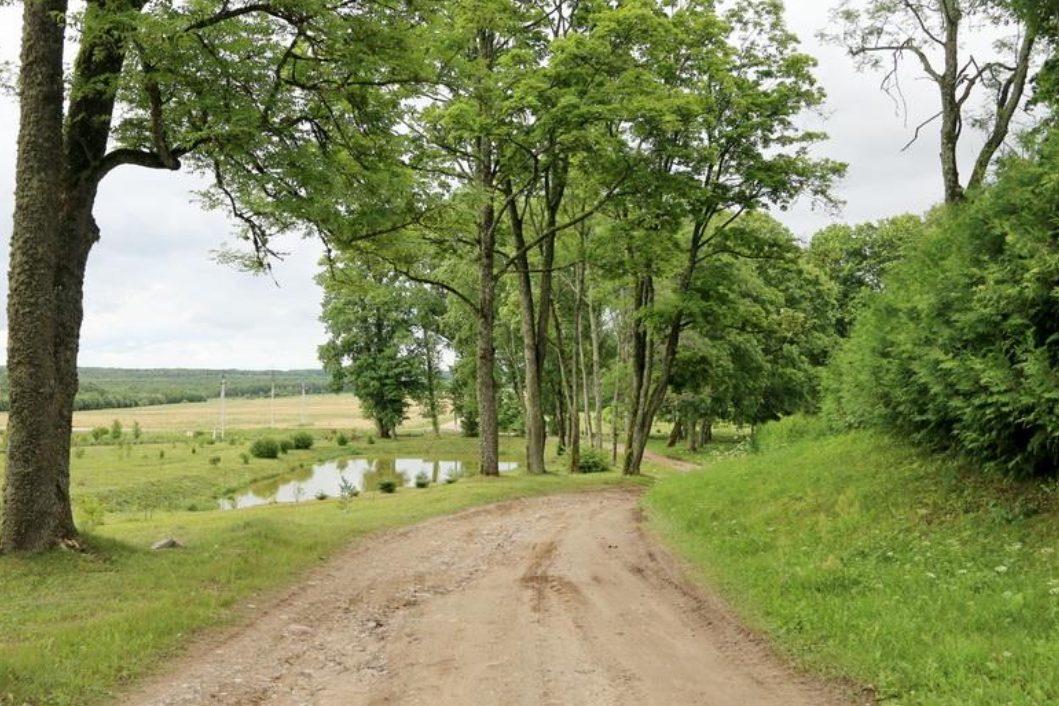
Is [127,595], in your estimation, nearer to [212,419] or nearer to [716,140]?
[716,140]

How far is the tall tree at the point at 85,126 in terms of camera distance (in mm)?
8977

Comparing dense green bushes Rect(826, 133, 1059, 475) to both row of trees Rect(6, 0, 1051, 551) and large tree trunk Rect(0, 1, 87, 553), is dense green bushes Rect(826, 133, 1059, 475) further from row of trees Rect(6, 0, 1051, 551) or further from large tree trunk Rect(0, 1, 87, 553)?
large tree trunk Rect(0, 1, 87, 553)

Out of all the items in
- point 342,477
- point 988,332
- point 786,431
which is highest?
point 988,332

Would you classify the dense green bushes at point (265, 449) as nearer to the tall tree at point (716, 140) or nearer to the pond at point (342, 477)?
the pond at point (342, 477)

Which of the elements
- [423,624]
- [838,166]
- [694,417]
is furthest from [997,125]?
[694,417]

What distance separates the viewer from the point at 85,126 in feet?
33.0

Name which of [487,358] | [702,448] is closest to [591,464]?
[487,358]

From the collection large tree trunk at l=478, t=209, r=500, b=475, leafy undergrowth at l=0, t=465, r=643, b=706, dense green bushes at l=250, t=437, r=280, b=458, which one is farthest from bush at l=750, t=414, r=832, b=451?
dense green bushes at l=250, t=437, r=280, b=458

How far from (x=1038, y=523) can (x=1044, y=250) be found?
102 inches

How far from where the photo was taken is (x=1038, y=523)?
7.00m

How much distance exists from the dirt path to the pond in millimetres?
18586

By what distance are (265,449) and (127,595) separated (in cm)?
3695

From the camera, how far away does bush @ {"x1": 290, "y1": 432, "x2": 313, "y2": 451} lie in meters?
48.3

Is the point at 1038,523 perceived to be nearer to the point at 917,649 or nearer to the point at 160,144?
the point at 917,649
